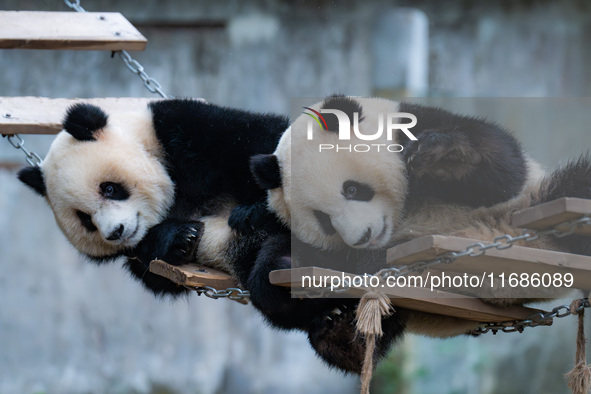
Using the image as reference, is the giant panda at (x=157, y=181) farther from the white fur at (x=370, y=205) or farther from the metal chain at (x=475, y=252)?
the metal chain at (x=475, y=252)

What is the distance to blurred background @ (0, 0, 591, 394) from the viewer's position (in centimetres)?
655

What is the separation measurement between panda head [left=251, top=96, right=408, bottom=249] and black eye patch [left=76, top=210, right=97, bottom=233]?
99 centimetres

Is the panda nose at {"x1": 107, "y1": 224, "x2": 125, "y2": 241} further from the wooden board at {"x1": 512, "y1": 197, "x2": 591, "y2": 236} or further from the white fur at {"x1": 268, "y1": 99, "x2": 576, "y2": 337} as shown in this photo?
the wooden board at {"x1": 512, "y1": 197, "x2": 591, "y2": 236}

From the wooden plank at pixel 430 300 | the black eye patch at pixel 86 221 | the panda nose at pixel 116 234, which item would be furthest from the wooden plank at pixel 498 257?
the black eye patch at pixel 86 221

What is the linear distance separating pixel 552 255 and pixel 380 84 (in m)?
4.34

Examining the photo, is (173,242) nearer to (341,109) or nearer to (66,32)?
(341,109)

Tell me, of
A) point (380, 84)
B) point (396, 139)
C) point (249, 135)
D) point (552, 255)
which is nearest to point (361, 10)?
point (380, 84)

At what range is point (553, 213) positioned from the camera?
188cm

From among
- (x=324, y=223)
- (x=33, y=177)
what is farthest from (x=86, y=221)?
(x=324, y=223)

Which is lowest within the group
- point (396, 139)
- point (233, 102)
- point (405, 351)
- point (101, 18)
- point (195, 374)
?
point (195, 374)

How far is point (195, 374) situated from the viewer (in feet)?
21.8

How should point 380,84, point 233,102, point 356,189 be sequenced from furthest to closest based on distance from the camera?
point 233,102 → point 380,84 → point 356,189

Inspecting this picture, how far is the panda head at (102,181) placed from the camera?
3.32 metres

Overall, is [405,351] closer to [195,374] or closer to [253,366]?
[253,366]
